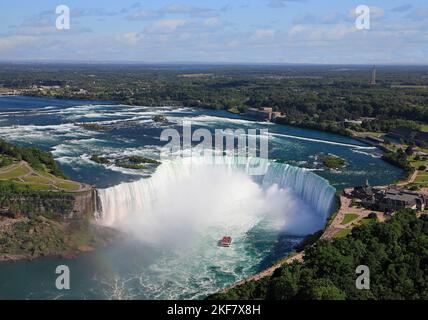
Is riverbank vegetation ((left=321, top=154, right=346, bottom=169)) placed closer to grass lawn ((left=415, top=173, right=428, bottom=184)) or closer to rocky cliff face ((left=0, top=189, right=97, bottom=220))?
grass lawn ((left=415, top=173, right=428, bottom=184))

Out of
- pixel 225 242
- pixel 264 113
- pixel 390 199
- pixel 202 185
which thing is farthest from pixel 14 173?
pixel 264 113

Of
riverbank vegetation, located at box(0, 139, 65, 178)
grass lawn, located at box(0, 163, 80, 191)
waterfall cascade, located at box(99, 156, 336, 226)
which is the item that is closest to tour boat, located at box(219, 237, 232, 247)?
waterfall cascade, located at box(99, 156, 336, 226)

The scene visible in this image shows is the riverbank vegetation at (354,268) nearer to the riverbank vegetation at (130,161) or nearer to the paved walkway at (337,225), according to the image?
the paved walkway at (337,225)

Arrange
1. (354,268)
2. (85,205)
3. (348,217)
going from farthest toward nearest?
1. (85,205)
2. (348,217)
3. (354,268)

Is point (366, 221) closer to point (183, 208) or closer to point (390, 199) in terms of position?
point (390, 199)

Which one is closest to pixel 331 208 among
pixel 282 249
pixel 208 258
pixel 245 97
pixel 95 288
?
pixel 282 249
